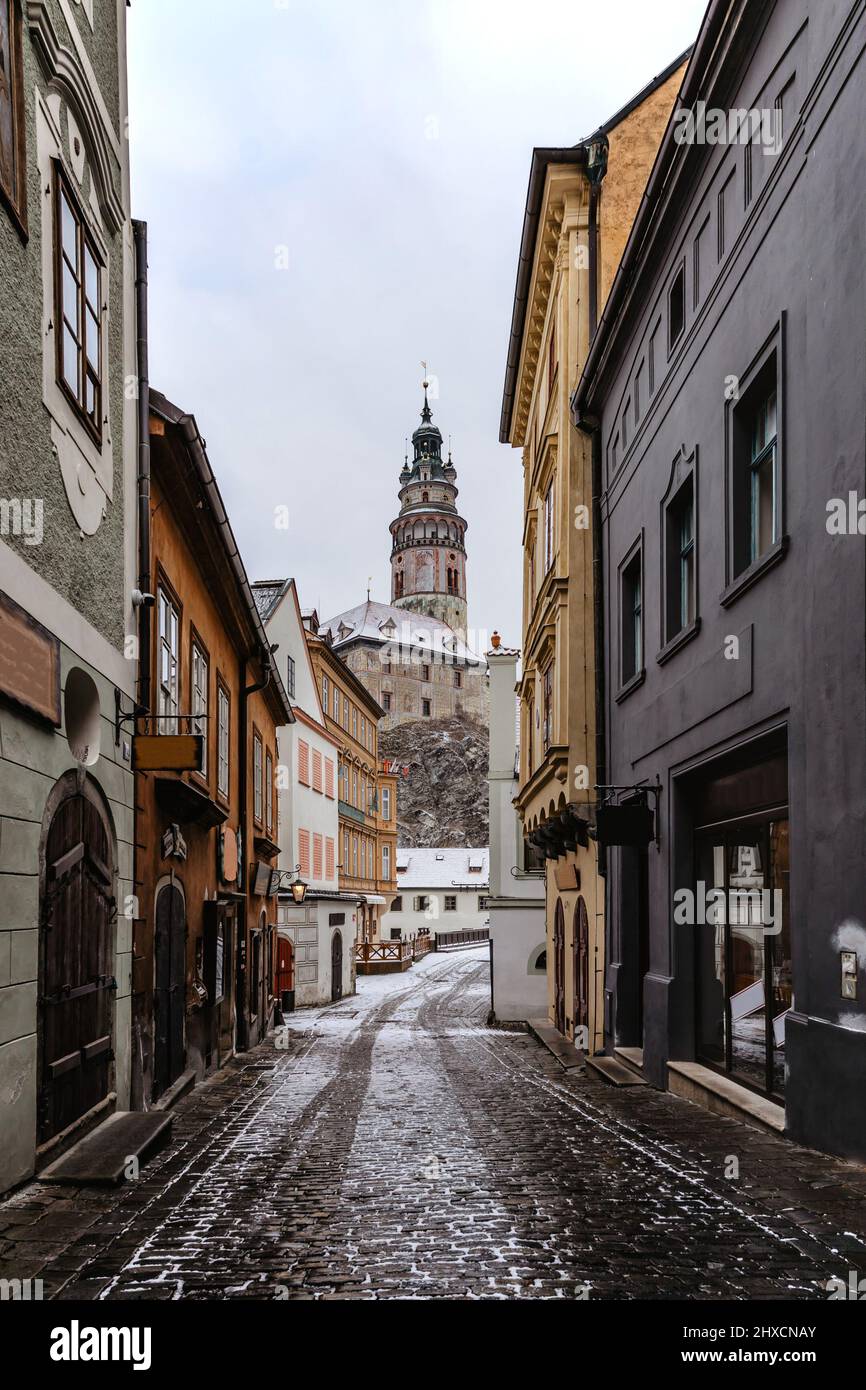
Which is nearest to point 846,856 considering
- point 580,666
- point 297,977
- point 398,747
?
point 580,666

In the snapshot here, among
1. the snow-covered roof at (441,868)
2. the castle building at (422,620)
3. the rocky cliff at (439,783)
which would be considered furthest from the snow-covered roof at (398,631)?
the snow-covered roof at (441,868)

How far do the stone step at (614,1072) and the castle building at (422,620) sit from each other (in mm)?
86359

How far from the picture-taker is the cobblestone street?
4.68 m

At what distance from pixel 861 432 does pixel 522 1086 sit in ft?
25.9

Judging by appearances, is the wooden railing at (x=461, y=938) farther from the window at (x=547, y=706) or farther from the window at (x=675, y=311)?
the window at (x=675, y=311)

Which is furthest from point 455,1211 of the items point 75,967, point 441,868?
point 441,868

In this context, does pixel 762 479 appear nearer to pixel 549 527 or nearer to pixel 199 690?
pixel 199 690

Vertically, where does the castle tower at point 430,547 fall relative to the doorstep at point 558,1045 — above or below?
above

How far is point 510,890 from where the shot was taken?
1133 inches

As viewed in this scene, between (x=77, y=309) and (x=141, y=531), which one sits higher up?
(x=77, y=309)

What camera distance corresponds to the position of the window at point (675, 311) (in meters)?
Result: 11.8

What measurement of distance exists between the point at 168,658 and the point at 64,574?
4106 millimetres

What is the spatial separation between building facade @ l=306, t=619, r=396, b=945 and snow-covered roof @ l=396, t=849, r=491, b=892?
16.8 m
